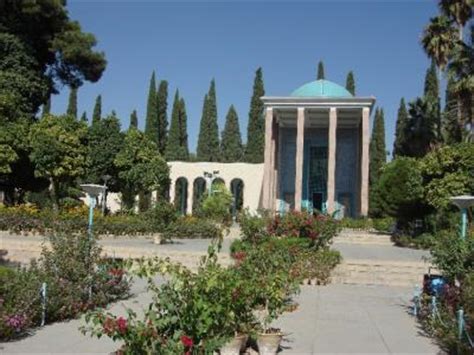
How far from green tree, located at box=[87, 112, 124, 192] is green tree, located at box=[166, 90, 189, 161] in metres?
17.1

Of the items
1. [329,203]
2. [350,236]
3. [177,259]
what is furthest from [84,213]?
[329,203]

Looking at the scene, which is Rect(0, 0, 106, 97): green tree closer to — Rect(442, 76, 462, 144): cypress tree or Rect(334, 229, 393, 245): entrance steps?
Rect(334, 229, 393, 245): entrance steps

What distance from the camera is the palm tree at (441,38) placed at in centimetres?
2648

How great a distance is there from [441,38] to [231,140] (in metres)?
27.5

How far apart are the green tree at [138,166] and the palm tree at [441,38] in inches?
595

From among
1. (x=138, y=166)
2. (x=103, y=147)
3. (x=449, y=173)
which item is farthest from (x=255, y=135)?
(x=449, y=173)

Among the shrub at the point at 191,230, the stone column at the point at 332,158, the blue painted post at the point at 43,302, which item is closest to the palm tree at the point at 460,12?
the stone column at the point at 332,158

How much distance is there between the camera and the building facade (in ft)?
114

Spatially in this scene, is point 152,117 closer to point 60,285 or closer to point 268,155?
point 268,155

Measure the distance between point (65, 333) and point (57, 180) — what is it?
20.2m

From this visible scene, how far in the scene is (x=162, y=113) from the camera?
49000mm

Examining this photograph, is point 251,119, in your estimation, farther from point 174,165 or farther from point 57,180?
point 57,180

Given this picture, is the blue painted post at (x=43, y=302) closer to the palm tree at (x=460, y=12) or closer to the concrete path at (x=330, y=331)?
the concrete path at (x=330, y=331)

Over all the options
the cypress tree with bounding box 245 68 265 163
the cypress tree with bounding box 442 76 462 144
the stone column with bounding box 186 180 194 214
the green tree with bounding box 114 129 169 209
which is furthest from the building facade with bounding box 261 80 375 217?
the green tree with bounding box 114 129 169 209
